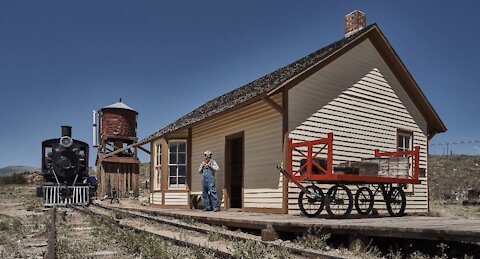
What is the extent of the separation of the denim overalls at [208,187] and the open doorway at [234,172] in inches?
31.9

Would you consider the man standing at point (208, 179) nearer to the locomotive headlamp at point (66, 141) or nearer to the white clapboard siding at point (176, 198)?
the white clapboard siding at point (176, 198)

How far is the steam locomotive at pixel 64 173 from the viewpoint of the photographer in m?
19.0

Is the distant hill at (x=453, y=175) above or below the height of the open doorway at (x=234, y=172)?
below

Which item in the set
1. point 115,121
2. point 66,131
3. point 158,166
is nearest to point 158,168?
point 158,166

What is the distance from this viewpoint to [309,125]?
11344mm

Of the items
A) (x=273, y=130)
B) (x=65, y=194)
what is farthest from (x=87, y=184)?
(x=273, y=130)

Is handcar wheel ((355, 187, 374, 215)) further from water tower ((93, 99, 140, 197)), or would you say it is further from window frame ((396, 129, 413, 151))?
water tower ((93, 99, 140, 197))

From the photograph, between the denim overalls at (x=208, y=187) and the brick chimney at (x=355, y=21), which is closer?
the denim overalls at (x=208, y=187)

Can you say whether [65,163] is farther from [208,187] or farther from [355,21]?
[355,21]

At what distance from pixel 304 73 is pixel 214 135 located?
4318 millimetres

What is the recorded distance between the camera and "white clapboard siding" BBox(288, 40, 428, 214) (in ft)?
37.0

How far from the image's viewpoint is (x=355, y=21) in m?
14.4

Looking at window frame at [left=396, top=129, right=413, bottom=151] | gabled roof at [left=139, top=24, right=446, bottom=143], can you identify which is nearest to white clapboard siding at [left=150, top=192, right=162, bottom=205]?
gabled roof at [left=139, top=24, right=446, bottom=143]

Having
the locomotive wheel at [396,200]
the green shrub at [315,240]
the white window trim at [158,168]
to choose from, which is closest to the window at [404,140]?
the locomotive wheel at [396,200]
